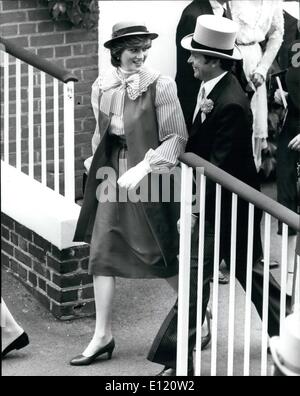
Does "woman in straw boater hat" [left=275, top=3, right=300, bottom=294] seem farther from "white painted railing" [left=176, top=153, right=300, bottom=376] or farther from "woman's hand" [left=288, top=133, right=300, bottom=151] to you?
"white painted railing" [left=176, top=153, right=300, bottom=376]

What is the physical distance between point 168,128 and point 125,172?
1.06 feet

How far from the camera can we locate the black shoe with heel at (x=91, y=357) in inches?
291

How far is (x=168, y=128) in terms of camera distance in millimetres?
7273

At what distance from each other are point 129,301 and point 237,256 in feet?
4.16

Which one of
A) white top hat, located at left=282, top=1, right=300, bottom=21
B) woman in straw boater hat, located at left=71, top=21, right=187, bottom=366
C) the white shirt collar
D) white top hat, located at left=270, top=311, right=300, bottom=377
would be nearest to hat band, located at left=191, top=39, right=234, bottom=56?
the white shirt collar

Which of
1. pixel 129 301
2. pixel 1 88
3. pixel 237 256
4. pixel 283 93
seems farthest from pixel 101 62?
pixel 237 256

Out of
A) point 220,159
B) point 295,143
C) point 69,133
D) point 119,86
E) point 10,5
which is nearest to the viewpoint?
point 220,159

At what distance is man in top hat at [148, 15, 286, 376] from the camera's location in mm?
7051

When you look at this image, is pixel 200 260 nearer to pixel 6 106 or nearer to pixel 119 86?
pixel 119 86

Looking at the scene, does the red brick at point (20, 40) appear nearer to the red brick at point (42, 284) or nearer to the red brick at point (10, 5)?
the red brick at point (10, 5)

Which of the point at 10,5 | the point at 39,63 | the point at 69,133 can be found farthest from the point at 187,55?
the point at 69,133

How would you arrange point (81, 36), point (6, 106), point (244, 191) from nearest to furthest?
point (244, 191)
point (6, 106)
point (81, 36)
